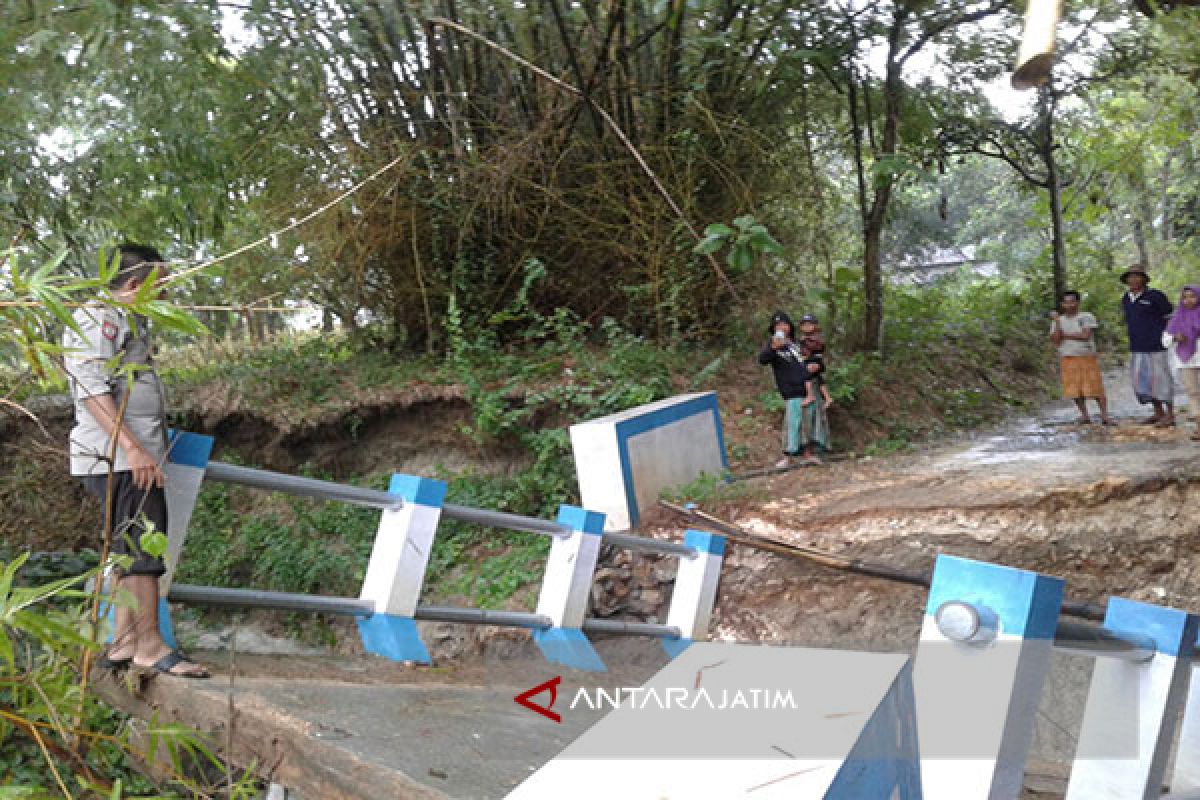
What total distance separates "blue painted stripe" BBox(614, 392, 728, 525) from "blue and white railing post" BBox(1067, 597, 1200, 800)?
16.0 feet

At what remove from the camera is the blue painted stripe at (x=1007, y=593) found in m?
1.41

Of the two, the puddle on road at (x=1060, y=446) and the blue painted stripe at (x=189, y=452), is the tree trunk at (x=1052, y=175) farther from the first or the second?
the blue painted stripe at (x=189, y=452)

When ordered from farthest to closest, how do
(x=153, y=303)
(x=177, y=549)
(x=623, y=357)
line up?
1. (x=623, y=357)
2. (x=177, y=549)
3. (x=153, y=303)

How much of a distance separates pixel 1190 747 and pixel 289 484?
2.53m

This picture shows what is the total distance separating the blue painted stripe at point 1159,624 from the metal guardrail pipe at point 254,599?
223 centimetres

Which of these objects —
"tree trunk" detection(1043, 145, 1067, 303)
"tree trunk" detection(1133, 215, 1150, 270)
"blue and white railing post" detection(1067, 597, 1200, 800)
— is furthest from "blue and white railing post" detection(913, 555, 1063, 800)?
"tree trunk" detection(1133, 215, 1150, 270)

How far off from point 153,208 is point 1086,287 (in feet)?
46.2

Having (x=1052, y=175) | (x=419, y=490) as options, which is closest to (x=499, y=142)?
(x=419, y=490)

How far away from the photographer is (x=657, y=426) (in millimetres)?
7148

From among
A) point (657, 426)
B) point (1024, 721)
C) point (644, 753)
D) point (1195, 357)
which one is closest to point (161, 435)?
point (644, 753)

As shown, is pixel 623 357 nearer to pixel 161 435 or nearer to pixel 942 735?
pixel 161 435

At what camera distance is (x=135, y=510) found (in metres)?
2.76

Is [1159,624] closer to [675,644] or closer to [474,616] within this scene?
[474,616]

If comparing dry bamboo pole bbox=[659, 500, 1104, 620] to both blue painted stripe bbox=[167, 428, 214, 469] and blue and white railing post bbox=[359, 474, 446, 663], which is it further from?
blue painted stripe bbox=[167, 428, 214, 469]
